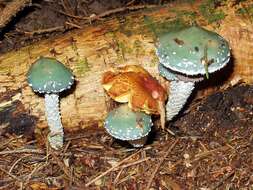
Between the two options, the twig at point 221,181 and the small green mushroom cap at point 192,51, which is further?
the twig at point 221,181

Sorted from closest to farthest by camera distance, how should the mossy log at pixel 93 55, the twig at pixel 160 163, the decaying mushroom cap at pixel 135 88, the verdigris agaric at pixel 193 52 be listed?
1. the verdigris agaric at pixel 193 52
2. the decaying mushroom cap at pixel 135 88
3. the twig at pixel 160 163
4. the mossy log at pixel 93 55

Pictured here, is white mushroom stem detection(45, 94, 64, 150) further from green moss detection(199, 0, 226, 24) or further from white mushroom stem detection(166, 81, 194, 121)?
green moss detection(199, 0, 226, 24)

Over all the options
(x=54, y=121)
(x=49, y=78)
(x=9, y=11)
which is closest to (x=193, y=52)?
(x=49, y=78)

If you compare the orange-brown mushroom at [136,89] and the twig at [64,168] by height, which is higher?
the orange-brown mushroom at [136,89]

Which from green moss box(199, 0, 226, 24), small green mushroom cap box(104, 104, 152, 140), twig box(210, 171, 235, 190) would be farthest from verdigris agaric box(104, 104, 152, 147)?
green moss box(199, 0, 226, 24)

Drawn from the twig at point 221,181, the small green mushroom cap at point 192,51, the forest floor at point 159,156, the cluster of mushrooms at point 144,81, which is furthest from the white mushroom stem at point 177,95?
the twig at point 221,181

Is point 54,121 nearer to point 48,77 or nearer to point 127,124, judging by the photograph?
point 48,77

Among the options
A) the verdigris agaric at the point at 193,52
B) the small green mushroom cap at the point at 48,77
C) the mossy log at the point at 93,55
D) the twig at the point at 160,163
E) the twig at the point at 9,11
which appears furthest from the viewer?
the twig at the point at 9,11

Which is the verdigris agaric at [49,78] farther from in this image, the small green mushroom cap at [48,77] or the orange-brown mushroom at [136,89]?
the orange-brown mushroom at [136,89]
